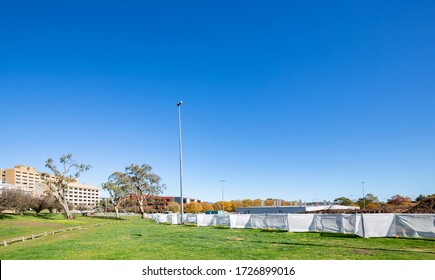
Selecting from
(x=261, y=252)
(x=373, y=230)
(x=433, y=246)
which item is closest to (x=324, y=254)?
(x=261, y=252)

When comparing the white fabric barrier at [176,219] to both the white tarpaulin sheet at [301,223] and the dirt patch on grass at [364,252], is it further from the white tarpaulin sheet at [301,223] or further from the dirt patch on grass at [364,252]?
the dirt patch on grass at [364,252]

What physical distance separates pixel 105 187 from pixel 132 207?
7663cm

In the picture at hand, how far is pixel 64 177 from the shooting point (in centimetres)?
6800

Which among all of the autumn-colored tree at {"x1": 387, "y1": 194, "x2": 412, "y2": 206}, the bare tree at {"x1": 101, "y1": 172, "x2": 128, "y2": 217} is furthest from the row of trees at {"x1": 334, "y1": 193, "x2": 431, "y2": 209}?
the bare tree at {"x1": 101, "y1": 172, "x2": 128, "y2": 217}

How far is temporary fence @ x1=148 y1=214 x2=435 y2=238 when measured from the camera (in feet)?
60.0

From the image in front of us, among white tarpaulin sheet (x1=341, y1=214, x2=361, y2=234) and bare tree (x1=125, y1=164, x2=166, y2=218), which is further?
bare tree (x1=125, y1=164, x2=166, y2=218)

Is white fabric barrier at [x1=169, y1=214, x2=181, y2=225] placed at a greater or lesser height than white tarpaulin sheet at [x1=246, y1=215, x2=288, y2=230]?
lesser

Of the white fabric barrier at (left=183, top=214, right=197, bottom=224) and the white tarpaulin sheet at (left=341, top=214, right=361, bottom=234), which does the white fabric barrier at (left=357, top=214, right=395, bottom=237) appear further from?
the white fabric barrier at (left=183, top=214, right=197, bottom=224)

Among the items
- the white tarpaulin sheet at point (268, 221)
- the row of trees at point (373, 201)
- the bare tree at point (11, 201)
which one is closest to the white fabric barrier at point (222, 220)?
the white tarpaulin sheet at point (268, 221)

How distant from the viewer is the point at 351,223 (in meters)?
20.9

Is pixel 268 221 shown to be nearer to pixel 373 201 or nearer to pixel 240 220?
pixel 240 220

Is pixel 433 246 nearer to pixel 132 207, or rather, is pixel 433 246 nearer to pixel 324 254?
pixel 324 254

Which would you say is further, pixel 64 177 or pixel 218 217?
pixel 64 177

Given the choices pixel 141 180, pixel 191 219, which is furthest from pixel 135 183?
pixel 191 219
